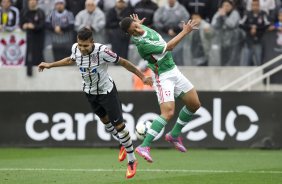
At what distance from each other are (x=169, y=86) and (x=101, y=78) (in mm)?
1364

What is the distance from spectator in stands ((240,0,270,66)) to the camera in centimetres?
1973

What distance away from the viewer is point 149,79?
13.0m

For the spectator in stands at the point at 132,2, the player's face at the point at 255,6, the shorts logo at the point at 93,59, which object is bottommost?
the spectator in stands at the point at 132,2

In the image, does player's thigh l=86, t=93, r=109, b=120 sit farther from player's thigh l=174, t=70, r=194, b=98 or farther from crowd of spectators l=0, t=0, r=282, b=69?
crowd of spectators l=0, t=0, r=282, b=69

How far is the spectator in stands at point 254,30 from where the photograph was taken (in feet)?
64.7

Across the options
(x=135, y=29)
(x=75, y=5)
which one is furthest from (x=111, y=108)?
(x=75, y=5)

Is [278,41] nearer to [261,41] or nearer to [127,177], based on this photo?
[261,41]

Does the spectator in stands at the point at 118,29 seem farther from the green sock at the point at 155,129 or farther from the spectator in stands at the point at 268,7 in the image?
the green sock at the point at 155,129

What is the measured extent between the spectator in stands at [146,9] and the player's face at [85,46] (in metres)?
7.38

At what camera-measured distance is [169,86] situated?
559 inches

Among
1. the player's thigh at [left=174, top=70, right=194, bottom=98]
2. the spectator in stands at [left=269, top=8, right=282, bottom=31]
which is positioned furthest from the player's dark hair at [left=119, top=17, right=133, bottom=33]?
the spectator in stands at [left=269, top=8, right=282, bottom=31]

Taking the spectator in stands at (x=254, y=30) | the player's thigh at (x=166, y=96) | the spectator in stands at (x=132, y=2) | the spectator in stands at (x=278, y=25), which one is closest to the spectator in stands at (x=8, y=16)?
the spectator in stands at (x=132, y=2)

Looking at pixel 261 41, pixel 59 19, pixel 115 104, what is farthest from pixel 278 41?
pixel 115 104

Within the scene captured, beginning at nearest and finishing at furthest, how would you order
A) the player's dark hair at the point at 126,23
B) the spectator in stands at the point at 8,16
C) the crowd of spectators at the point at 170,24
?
the player's dark hair at the point at 126,23 < the crowd of spectators at the point at 170,24 < the spectator in stands at the point at 8,16
